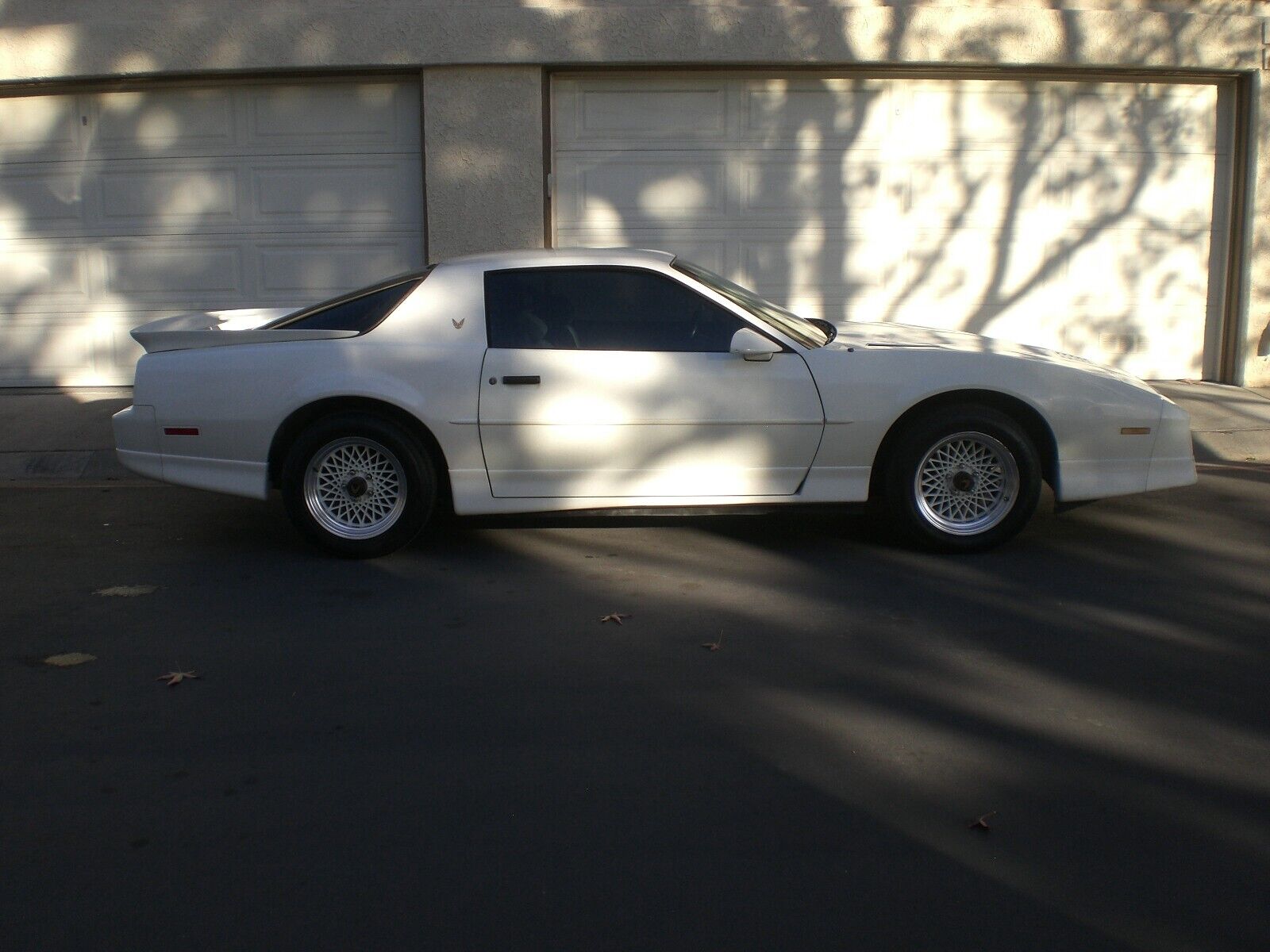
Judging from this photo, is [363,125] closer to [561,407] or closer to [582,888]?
[561,407]

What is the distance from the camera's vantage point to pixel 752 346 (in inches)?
240

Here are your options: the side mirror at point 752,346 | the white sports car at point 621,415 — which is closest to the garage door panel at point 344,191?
the white sports car at point 621,415

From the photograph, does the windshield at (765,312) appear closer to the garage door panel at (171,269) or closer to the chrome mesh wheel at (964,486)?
the chrome mesh wheel at (964,486)

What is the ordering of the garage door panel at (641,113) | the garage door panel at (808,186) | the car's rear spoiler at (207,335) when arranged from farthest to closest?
1. the garage door panel at (808,186)
2. the garage door panel at (641,113)
3. the car's rear spoiler at (207,335)

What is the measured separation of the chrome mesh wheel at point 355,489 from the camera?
6.27 m

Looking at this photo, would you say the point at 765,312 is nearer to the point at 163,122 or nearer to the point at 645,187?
the point at 645,187

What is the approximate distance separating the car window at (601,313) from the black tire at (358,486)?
0.70 meters

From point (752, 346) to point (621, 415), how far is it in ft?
2.26

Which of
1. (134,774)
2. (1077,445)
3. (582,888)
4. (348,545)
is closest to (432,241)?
(348,545)

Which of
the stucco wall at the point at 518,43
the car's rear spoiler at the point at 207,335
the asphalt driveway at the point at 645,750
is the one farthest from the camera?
the stucco wall at the point at 518,43

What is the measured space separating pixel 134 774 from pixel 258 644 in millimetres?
1241

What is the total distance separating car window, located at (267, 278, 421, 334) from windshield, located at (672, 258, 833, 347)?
4.51ft

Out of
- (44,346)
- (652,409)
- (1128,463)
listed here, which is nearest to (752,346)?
(652,409)

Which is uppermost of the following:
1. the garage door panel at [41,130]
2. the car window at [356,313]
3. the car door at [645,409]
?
the garage door panel at [41,130]
